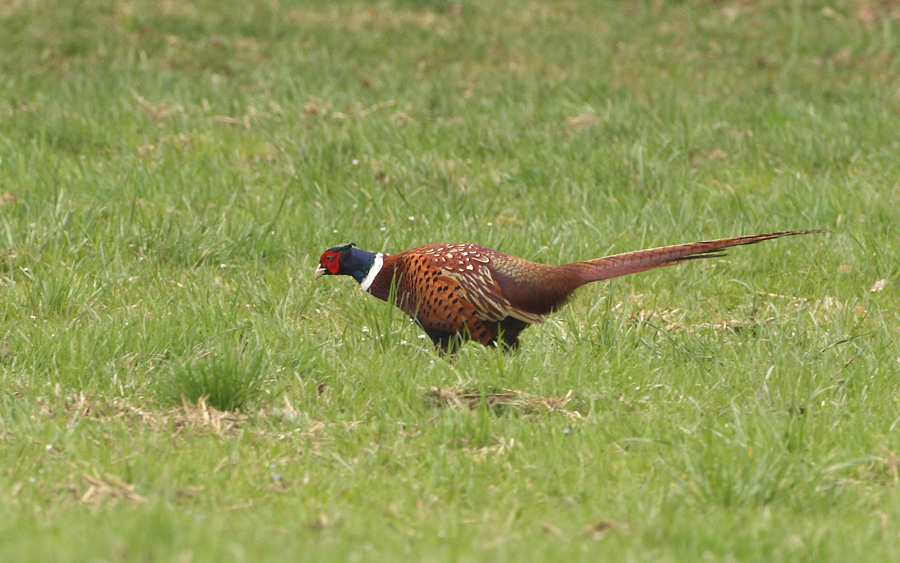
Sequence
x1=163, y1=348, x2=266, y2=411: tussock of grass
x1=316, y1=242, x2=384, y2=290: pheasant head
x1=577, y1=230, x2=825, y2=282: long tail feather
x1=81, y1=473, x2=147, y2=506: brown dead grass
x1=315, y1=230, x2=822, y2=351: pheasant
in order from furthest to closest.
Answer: x1=316, y1=242, x2=384, y2=290: pheasant head < x1=315, y1=230, x2=822, y2=351: pheasant < x1=577, y1=230, x2=825, y2=282: long tail feather < x1=163, y1=348, x2=266, y2=411: tussock of grass < x1=81, y1=473, x2=147, y2=506: brown dead grass

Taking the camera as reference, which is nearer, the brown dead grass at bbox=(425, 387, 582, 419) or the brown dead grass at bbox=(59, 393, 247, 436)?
the brown dead grass at bbox=(59, 393, 247, 436)

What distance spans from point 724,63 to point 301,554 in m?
8.45

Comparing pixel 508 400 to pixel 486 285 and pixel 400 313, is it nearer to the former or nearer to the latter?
pixel 486 285

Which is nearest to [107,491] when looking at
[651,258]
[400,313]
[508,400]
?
[508,400]

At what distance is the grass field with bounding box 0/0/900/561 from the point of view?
3479 mm

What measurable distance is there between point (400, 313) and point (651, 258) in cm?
126

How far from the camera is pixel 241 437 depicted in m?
3.97

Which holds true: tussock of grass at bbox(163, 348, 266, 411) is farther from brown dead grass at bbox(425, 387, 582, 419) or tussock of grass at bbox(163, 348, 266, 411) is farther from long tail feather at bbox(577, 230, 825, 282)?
long tail feather at bbox(577, 230, 825, 282)

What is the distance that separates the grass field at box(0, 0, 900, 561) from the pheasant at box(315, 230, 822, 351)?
147mm

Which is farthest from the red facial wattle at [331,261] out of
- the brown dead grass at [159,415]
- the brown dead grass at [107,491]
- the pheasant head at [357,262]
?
the brown dead grass at [107,491]

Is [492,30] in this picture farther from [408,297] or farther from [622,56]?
[408,297]

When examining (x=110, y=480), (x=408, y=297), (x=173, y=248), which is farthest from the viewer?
(x=173, y=248)

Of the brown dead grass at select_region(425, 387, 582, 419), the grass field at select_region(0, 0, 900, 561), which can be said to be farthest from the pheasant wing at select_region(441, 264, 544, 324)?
the brown dead grass at select_region(425, 387, 582, 419)

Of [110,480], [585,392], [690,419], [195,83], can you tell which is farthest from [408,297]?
[195,83]
